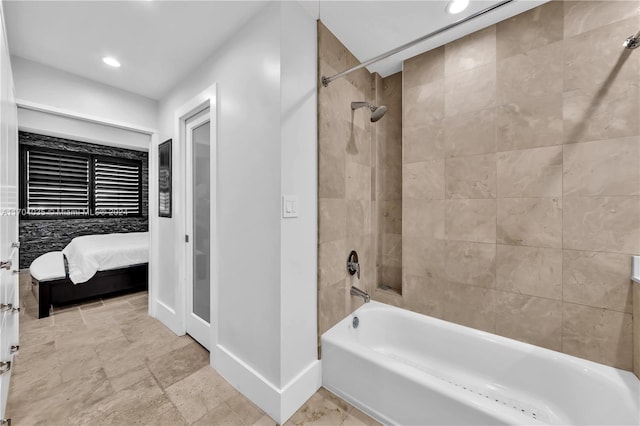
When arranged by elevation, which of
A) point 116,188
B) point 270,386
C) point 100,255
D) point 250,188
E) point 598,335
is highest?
point 116,188

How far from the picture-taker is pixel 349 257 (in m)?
2.00

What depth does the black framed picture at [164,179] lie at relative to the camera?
2.43 metres

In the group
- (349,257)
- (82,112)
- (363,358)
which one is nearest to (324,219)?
(349,257)

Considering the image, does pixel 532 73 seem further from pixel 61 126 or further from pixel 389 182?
pixel 61 126

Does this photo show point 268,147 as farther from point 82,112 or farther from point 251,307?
point 82,112

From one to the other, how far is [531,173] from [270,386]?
2.13 metres

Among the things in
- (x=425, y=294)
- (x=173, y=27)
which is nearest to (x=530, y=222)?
(x=425, y=294)

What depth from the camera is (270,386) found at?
146 centimetres

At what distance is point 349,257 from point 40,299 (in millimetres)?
3416

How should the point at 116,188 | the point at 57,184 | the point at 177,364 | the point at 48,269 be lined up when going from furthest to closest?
the point at 116,188, the point at 57,184, the point at 48,269, the point at 177,364

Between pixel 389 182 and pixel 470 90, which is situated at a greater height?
pixel 470 90

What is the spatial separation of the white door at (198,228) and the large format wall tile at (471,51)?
204cm

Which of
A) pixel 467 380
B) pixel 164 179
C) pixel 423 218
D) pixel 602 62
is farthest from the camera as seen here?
pixel 164 179

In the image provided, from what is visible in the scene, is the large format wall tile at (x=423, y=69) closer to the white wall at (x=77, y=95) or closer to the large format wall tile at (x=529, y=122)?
the large format wall tile at (x=529, y=122)
